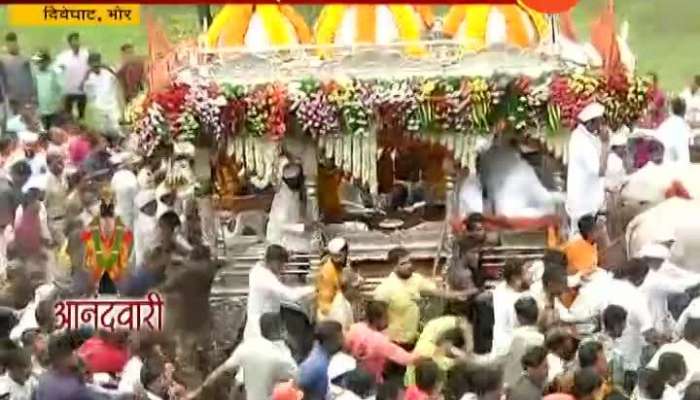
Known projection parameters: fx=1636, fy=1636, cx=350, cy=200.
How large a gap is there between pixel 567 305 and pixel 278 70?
1.63 feet

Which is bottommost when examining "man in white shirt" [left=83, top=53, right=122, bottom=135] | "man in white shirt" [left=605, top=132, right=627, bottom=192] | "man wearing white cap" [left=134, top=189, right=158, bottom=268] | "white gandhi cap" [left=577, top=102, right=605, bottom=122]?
"man wearing white cap" [left=134, top=189, right=158, bottom=268]

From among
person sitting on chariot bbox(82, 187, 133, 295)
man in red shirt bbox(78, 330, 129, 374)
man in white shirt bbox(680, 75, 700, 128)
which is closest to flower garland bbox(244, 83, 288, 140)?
person sitting on chariot bbox(82, 187, 133, 295)

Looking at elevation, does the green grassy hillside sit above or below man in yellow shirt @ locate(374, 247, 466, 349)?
above

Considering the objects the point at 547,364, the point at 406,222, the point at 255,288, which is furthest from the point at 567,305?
the point at 255,288

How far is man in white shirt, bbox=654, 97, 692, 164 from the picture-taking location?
2176 mm

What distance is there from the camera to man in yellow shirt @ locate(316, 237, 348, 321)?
2.19 m

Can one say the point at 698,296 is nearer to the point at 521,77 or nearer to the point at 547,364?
the point at 547,364

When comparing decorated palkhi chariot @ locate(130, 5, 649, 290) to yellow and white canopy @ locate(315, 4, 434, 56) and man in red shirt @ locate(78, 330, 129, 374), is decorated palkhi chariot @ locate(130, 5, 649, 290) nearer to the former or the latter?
yellow and white canopy @ locate(315, 4, 434, 56)

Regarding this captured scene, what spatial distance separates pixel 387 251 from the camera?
2.19m

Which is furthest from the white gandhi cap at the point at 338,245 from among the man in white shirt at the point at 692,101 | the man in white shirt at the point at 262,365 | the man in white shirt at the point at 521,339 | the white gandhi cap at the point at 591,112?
the man in white shirt at the point at 692,101

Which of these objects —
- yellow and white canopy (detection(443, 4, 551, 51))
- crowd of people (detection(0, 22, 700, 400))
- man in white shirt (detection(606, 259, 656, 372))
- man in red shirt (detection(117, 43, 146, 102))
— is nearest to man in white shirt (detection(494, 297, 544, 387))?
crowd of people (detection(0, 22, 700, 400))

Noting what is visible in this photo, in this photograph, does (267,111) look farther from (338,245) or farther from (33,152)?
(33,152)

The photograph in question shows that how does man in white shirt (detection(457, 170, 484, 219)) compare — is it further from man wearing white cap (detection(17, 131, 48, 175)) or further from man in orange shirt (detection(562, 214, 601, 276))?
man wearing white cap (detection(17, 131, 48, 175))

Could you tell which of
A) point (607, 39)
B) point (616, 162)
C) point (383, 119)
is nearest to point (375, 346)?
point (383, 119)
